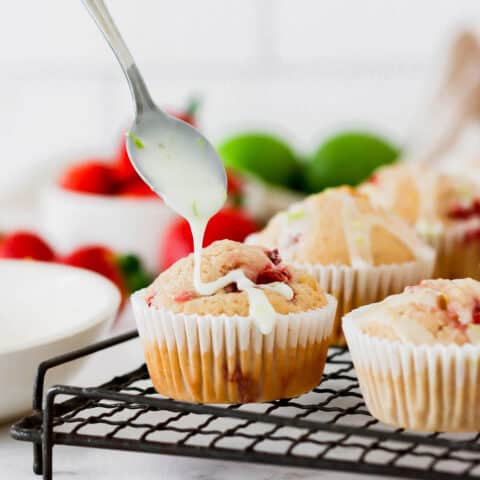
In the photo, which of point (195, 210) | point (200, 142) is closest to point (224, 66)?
point (200, 142)

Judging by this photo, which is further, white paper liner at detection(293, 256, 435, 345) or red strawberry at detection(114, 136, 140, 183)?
red strawberry at detection(114, 136, 140, 183)

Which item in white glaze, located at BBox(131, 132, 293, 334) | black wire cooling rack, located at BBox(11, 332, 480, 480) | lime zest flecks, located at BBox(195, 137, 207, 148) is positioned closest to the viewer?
black wire cooling rack, located at BBox(11, 332, 480, 480)

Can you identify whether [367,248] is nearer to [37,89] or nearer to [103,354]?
[103,354]

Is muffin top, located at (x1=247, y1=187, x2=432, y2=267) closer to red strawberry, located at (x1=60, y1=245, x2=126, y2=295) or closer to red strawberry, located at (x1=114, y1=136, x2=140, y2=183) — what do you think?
red strawberry, located at (x1=60, y1=245, x2=126, y2=295)

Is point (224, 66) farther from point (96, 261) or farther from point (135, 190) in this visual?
point (96, 261)

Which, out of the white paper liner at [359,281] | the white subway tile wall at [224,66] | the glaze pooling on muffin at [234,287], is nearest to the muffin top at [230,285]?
the glaze pooling on muffin at [234,287]

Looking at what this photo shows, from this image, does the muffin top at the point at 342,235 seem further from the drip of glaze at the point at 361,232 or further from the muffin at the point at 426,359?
the muffin at the point at 426,359

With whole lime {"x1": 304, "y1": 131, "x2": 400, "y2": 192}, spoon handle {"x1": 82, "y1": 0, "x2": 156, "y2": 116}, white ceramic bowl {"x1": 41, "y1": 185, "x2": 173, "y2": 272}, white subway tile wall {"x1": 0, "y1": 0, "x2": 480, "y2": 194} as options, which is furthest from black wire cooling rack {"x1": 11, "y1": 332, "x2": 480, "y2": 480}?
white subway tile wall {"x1": 0, "y1": 0, "x2": 480, "y2": 194}
